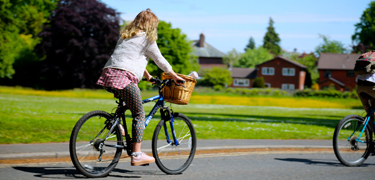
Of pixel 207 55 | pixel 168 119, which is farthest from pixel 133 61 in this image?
pixel 207 55

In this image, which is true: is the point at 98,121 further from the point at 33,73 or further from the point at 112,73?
the point at 33,73

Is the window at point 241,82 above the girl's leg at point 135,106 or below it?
below

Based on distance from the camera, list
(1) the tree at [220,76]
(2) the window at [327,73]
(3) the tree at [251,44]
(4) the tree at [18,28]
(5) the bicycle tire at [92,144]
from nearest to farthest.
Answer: (5) the bicycle tire at [92,144], (4) the tree at [18,28], (1) the tree at [220,76], (2) the window at [327,73], (3) the tree at [251,44]

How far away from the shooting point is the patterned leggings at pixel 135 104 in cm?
507

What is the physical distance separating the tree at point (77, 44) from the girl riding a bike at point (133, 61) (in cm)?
4782

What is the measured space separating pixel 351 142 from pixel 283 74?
82.7m

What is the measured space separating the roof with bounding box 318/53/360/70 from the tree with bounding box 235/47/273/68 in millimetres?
35584

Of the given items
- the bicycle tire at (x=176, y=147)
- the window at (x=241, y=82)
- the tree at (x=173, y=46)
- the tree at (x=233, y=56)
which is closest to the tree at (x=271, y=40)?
the tree at (x=233, y=56)

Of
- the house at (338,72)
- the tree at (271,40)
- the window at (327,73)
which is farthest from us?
the tree at (271,40)

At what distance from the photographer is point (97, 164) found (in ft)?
17.0

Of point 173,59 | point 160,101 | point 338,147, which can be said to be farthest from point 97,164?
point 173,59

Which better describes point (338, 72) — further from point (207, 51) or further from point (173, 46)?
point (207, 51)

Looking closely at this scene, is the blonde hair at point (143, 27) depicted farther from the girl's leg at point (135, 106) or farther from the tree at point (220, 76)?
the tree at point (220, 76)

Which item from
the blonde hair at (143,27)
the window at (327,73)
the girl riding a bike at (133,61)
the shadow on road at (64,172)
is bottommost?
the shadow on road at (64,172)
